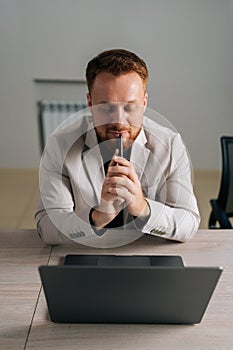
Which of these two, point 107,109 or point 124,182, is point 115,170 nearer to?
point 124,182

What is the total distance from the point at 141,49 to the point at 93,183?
2474 mm

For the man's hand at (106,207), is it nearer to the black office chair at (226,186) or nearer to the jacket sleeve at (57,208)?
the jacket sleeve at (57,208)

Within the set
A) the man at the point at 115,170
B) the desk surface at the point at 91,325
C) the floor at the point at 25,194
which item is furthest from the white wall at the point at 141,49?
the desk surface at the point at 91,325

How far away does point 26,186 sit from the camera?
3490 millimetres

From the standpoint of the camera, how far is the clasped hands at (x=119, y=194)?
981mm

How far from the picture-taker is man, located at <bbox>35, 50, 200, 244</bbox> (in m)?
1.03

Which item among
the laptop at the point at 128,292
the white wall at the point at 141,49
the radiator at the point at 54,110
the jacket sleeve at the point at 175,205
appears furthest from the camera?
the radiator at the point at 54,110

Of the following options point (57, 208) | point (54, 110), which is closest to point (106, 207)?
point (57, 208)

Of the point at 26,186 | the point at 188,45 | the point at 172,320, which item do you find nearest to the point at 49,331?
the point at 172,320

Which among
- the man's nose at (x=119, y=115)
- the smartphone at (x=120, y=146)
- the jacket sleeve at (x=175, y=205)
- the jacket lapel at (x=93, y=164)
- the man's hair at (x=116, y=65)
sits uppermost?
the man's hair at (x=116, y=65)

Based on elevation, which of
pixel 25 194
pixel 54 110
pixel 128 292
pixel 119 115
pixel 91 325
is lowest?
pixel 25 194

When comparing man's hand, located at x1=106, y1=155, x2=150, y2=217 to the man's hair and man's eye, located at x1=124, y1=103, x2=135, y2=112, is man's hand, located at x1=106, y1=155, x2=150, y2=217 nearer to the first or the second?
man's eye, located at x1=124, y1=103, x2=135, y2=112

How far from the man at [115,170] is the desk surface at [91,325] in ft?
0.18

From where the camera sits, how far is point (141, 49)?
3.37m
